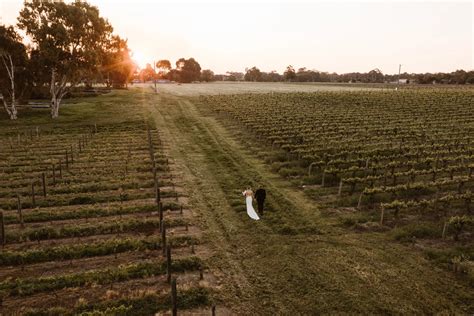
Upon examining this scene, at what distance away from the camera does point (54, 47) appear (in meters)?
43.9

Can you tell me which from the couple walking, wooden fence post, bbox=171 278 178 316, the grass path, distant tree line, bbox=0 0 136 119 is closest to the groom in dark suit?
the couple walking

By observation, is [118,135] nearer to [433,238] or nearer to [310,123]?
[310,123]

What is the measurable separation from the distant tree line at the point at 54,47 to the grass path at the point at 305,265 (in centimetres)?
3347

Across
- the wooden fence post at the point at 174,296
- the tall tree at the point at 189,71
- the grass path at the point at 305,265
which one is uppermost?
the tall tree at the point at 189,71

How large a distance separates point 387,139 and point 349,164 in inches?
414

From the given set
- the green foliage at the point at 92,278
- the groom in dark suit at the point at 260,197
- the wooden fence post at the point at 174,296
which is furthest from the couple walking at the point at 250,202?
the wooden fence post at the point at 174,296

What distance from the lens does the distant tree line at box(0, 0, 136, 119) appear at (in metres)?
43.3

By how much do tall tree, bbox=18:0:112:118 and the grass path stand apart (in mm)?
33219

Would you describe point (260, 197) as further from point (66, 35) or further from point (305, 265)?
point (66, 35)

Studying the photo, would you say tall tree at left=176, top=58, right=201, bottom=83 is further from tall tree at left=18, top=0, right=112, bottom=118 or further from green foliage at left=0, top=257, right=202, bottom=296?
green foliage at left=0, top=257, right=202, bottom=296

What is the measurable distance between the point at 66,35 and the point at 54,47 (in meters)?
2.01

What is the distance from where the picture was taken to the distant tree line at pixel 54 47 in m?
43.3

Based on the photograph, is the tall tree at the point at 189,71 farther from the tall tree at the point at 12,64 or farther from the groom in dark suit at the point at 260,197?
the groom in dark suit at the point at 260,197

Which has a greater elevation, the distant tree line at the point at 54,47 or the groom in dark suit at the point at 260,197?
the distant tree line at the point at 54,47
